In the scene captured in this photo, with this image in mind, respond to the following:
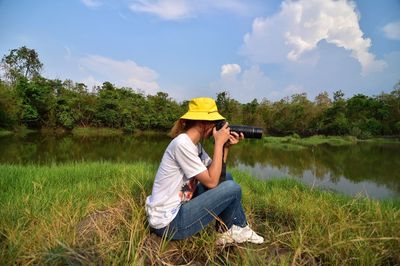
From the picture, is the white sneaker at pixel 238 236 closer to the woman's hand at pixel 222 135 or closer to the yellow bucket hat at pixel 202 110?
the woman's hand at pixel 222 135

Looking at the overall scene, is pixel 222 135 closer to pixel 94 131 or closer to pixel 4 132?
pixel 4 132

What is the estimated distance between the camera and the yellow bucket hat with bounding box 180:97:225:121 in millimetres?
1761

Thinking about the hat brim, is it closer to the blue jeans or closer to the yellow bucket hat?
the yellow bucket hat

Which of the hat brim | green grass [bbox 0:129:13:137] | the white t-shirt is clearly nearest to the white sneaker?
the white t-shirt

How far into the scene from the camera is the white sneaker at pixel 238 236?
1856 mm

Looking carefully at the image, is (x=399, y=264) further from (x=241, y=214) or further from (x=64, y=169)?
(x=64, y=169)

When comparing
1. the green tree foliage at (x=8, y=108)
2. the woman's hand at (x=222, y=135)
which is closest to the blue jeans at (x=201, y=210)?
the woman's hand at (x=222, y=135)

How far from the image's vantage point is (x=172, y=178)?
173 centimetres

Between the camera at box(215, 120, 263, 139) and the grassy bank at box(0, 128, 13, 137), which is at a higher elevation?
the camera at box(215, 120, 263, 139)

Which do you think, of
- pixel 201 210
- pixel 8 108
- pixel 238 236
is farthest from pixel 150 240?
pixel 8 108

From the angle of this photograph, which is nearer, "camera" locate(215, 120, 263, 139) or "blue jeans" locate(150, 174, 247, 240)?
"blue jeans" locate(150, 174, 247, 240)

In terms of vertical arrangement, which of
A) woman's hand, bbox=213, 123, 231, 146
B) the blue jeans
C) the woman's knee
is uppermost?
woman's hand, bbox=213, 123, 231, 146

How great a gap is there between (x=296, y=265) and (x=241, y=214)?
18.7 inches

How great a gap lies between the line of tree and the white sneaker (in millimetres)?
21040
